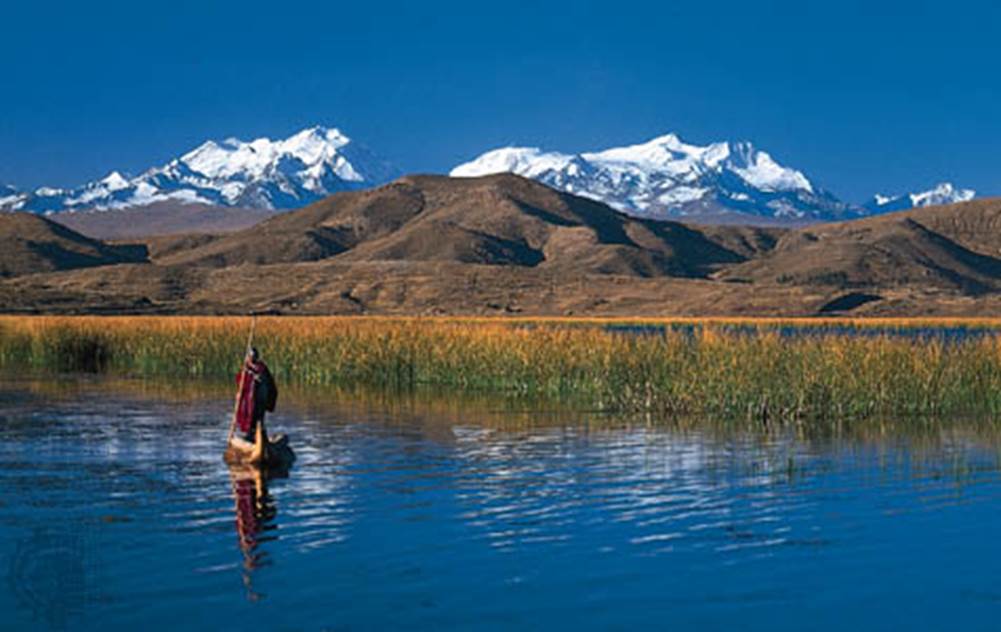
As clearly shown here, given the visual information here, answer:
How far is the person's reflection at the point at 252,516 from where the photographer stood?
13.8 meters

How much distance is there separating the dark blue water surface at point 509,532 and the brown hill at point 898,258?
126964 millimetres

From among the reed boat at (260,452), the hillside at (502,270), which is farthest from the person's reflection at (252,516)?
the hillside at (502,270)

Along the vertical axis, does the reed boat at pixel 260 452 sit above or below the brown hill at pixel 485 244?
below

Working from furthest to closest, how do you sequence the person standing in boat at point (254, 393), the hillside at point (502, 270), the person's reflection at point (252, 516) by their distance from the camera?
the hillside at point (502, 270)
the person standing in boat at point (254, 393)
the person's reflection at point (252, 516)

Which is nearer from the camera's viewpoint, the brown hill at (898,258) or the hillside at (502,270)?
the hillside at (502,270)

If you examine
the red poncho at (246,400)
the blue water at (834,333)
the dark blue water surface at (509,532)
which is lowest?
the dark blue water surface at (509,532)

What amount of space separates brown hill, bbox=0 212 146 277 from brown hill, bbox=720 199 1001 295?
234 feet

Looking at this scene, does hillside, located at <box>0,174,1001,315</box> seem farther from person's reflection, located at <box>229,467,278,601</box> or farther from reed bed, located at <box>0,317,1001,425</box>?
person's reflection, located at <box>229,467,278,601</box>

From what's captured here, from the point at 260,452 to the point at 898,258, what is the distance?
148 m

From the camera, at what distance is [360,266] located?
5084 inches

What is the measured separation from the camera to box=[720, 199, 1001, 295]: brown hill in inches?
5984

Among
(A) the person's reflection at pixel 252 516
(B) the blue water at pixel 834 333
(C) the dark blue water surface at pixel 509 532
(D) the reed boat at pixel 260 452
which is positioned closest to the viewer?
(C) the dark blue water surface at pixel 509 532

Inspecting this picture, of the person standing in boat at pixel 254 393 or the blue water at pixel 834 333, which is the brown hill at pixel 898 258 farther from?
the person standing in boat at pixel 254 393

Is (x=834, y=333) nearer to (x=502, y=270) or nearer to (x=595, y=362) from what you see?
(x=595, y=362)
